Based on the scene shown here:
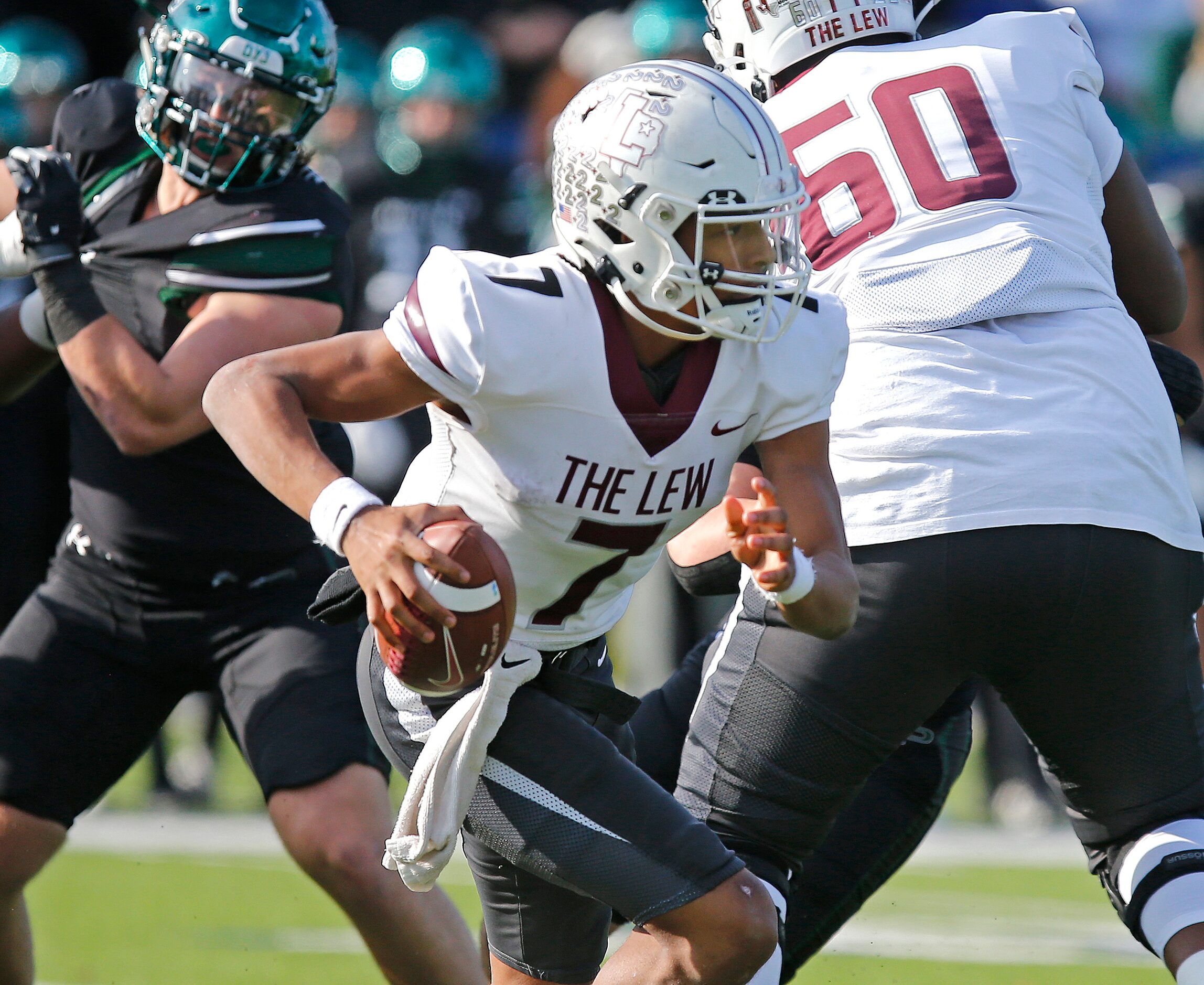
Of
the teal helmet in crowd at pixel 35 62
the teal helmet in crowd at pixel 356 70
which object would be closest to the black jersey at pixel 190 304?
the teal helmet in crowd at pixel 35 62

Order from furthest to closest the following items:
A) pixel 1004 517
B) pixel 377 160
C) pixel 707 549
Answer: pixel 377 160 < pixel 707 549 < pixel 1004 517

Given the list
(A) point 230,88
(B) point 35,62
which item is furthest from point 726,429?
(B) point 35,62

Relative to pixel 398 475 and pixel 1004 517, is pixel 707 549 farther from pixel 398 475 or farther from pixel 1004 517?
pixel 398 475

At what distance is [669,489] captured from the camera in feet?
8.87

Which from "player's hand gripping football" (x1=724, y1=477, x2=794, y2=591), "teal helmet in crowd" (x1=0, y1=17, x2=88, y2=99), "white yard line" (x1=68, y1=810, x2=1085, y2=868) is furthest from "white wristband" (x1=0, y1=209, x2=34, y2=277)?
"teal helmet in crowd" (x1=0, y1=17, x2=88, y2=99)

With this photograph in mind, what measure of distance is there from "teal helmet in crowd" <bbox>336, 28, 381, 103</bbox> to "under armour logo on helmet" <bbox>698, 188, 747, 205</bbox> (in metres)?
6.27

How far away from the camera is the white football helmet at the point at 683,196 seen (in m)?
2.62

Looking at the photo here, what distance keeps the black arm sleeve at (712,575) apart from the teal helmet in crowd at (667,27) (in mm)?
5191

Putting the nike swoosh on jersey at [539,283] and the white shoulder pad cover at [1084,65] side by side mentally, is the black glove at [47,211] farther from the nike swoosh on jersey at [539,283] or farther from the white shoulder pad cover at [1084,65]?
the white shoulder pad cover at [1084,65]

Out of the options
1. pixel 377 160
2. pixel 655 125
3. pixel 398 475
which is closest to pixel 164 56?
pixel 655 125

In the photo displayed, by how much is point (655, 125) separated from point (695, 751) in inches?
42.7

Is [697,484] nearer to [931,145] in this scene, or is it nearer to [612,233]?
[612,233]

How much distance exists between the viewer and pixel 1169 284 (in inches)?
130

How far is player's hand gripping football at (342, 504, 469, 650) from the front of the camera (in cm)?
235
